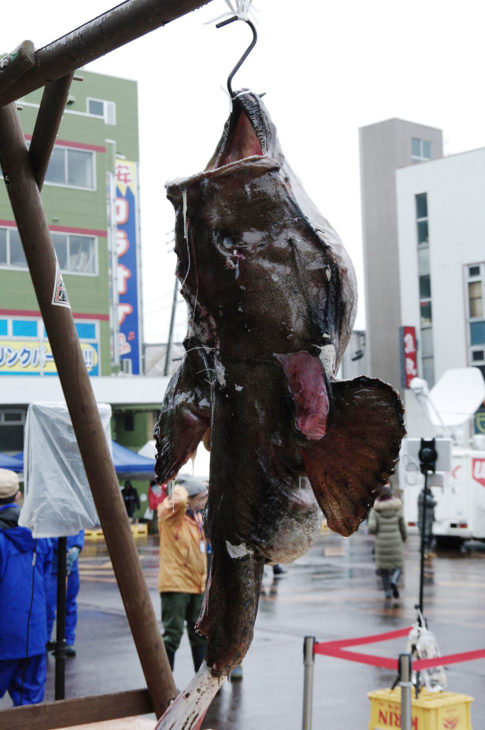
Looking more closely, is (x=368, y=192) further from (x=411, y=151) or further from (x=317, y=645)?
(x=317, y=645)

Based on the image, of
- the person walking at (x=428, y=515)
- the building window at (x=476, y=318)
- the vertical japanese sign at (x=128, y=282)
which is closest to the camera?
the person walking at (x=428, y=515)

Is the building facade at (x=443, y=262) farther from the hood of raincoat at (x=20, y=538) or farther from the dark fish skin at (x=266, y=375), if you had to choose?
the dark fish skin at (x=266, y=375)

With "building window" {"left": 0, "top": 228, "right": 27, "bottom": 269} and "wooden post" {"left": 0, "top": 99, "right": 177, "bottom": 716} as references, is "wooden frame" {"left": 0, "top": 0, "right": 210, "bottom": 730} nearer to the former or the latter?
"wooden post" {"left": 0, "top": 99, "right": 177, "bottom": 716}

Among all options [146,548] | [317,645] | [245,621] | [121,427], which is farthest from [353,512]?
[121,427]

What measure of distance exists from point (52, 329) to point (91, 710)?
151cm

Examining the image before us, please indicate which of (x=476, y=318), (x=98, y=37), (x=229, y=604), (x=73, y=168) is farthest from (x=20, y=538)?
(x=476, y=318)

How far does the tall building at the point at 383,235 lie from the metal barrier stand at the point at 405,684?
26366 millimetres

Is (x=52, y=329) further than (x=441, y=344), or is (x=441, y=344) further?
(x=441, y=344)

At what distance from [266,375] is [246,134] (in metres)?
0.49

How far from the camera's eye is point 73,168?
25891 millimetres

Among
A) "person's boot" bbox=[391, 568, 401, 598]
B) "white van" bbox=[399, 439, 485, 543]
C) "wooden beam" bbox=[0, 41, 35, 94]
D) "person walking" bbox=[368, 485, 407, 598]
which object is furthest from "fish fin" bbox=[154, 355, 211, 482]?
"white van" bbox=[399, 439, 485, 543]

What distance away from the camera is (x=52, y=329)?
346 centimetres

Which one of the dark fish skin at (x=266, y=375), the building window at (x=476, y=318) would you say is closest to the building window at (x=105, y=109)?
the building window at (x=476, y=318)

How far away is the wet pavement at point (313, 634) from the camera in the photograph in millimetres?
7637
